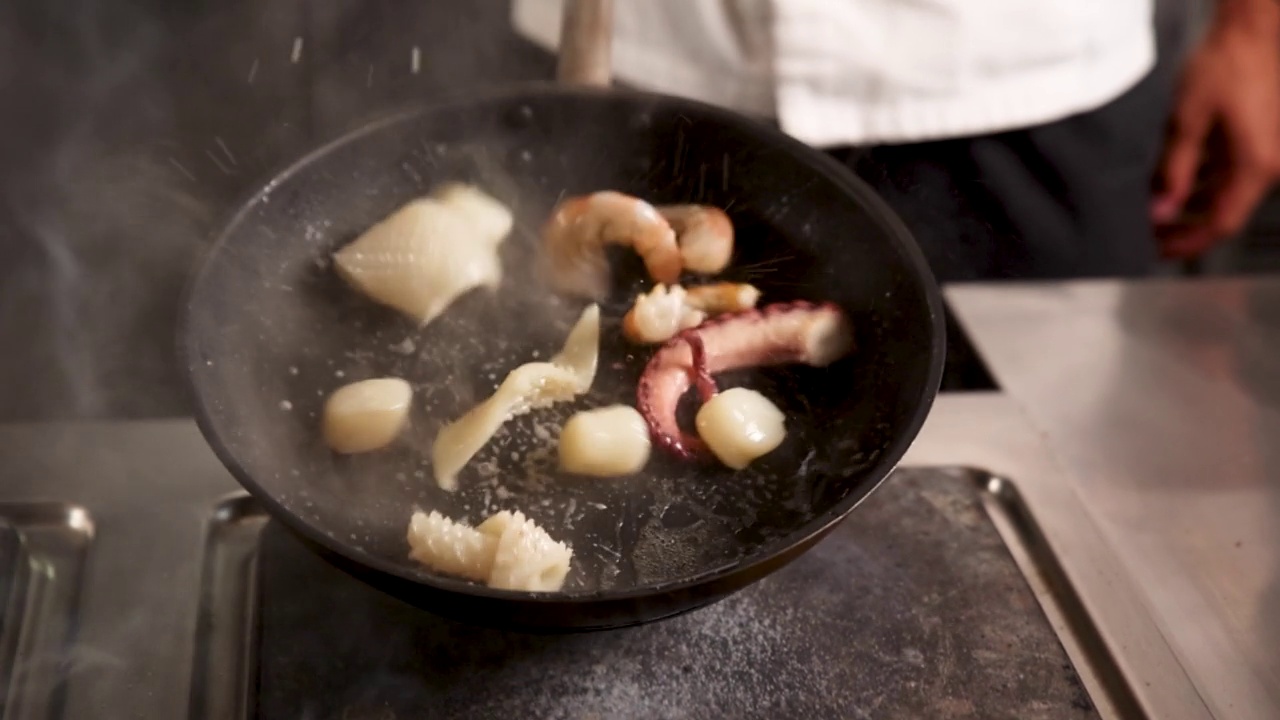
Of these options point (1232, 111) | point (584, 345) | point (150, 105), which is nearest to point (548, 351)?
point (584, 345)

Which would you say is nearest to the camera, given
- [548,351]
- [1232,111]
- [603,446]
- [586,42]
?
[603,446]

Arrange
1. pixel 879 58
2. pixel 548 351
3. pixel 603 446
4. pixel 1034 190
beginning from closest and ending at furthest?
pixel 603 446
pixel 548 351
pixel 879 58
pixel 1034 190

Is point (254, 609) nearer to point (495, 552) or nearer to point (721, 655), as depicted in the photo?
point (495, 552)

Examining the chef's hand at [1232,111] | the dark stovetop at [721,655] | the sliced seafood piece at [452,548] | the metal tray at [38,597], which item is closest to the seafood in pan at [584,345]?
the sliced seafood piece at [452,548]

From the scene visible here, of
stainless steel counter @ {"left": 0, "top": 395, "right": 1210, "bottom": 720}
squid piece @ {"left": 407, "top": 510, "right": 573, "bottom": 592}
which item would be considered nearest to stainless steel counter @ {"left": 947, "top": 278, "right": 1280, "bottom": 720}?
stainless steel counter @ {"left": 0, "top": 395, "right": 1210, "bottom": 720}

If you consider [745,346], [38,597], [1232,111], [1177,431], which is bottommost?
[38,597]

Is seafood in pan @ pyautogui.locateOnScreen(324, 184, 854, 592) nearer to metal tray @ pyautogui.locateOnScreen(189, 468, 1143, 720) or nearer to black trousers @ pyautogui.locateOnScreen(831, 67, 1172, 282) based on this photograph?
metal tray @ pyautogui.locateOnScreen(189, 468, 1143, 720)
